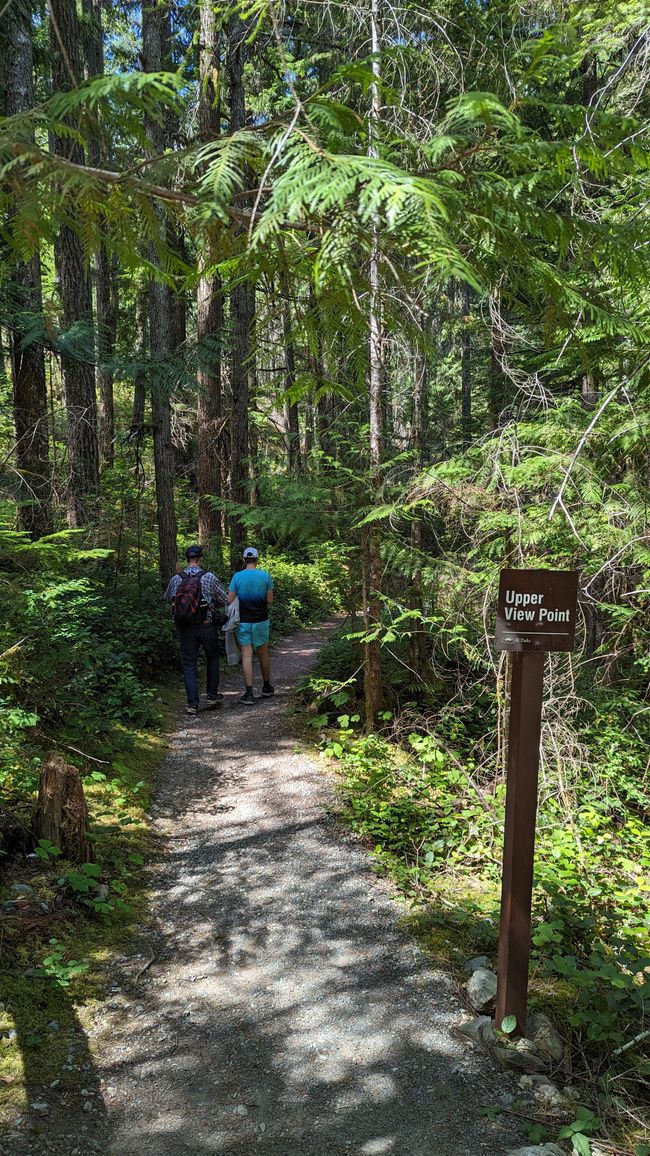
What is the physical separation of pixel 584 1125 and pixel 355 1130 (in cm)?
97

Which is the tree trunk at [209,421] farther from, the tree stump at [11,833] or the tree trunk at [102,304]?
the tree stump at [11,833]

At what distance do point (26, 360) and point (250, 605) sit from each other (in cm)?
400

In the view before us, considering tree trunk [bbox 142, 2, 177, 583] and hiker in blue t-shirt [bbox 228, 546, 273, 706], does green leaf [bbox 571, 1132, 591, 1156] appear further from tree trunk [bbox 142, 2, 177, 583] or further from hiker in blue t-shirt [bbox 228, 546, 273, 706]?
tree trunk [bbox 142, 2, 177, 583]

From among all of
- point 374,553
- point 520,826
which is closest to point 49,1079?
point 520,826

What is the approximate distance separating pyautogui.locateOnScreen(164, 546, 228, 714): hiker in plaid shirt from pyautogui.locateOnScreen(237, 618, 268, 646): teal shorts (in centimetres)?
32

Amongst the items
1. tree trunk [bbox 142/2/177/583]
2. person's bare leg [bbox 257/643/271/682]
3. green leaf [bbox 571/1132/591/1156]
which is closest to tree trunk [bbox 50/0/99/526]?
tree trunk [bbox 142/2/177/583]

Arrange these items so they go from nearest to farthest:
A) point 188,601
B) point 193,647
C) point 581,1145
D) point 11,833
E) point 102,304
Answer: point 581,1145, point 11,833, point 188,601, point 193,647, point 102,304

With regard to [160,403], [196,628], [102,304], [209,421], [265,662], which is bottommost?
[265,662]

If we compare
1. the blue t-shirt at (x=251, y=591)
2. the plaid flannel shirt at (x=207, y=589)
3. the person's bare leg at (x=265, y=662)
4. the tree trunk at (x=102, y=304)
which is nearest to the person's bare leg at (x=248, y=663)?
the person's bare leg at (x=265, y=662)

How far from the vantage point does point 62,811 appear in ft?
16.0

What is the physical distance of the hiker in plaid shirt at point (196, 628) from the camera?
29.2 feet

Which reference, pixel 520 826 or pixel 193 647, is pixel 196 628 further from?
pixel 520 826

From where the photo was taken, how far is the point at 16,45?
7.90 metres

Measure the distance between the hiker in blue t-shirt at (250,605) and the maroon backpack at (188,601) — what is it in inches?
20.7
